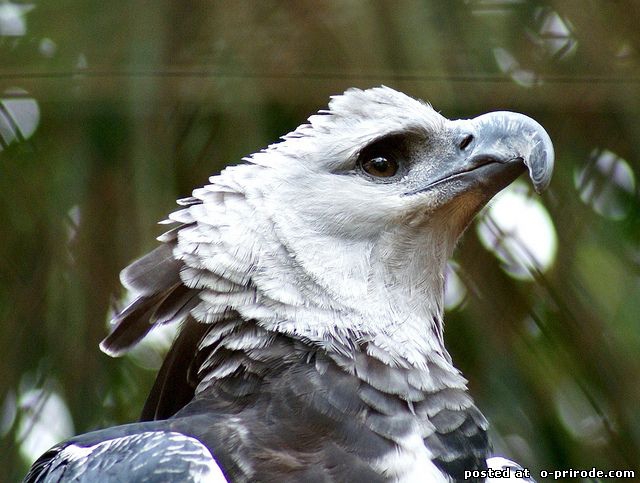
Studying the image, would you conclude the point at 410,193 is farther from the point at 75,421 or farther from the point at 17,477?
the point at 17,477

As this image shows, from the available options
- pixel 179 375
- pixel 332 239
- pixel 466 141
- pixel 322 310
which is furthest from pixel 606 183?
pixel 179 375

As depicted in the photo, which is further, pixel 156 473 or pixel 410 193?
pixel 410 193

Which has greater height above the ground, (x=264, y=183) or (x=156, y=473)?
(x=264, y=183)

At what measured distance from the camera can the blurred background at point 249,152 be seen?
354 cm

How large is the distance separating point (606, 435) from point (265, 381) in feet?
5.34

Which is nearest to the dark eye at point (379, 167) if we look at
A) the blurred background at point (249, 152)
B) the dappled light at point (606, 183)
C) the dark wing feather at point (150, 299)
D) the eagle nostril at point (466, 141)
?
the eagle nostril at point (466, 141)

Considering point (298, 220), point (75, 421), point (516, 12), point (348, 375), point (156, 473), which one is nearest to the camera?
point (156, 473)

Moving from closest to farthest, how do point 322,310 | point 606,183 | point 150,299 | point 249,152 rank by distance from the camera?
point 322,310 → point 150,299 → point 249,152 → point 606,183

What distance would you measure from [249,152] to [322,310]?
1.11 meters

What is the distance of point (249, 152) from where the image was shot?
11.6 feet

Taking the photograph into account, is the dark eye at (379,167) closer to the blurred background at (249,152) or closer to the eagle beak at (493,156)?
the eagle beak at (493,156)

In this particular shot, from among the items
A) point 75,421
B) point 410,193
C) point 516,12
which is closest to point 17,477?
point 75,421

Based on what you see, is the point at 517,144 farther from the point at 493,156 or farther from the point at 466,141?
the point at 466,141

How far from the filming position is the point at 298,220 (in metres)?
2.70
